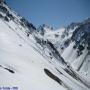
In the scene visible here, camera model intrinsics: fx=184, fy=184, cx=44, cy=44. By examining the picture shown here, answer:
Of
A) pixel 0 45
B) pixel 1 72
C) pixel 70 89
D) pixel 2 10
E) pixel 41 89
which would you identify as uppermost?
pixel 2 10

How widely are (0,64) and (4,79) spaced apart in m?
6.45

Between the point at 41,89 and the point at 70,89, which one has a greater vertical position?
the point at 70,89

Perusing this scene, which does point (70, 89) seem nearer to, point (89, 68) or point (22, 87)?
point (22, 87)

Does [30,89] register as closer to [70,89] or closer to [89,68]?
[70,89]

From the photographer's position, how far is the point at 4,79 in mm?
21266

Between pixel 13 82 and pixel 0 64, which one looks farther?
pixel 0 64

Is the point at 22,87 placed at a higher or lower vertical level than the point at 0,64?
lower

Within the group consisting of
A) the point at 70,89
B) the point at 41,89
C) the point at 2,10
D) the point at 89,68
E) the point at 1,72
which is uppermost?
the point at 89,68

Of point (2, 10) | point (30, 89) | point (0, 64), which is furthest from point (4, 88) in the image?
point (2, 10)

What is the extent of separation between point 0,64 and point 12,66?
237 centimetres

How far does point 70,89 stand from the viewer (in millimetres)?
44594

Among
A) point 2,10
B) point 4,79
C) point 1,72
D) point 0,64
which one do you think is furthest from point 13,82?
point 2,10

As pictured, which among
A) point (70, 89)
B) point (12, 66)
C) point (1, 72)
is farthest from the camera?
point (70, 89)

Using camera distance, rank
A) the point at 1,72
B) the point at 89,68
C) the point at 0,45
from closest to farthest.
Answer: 1. the point at 1,72
2. the point at 0,45
3. the point at 89,68
